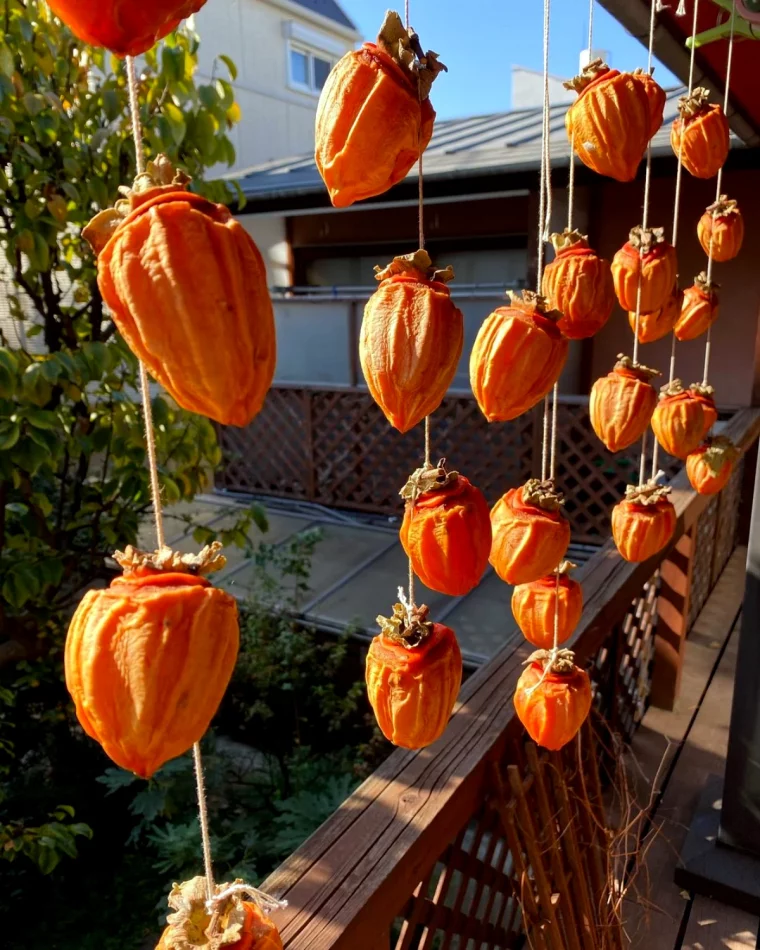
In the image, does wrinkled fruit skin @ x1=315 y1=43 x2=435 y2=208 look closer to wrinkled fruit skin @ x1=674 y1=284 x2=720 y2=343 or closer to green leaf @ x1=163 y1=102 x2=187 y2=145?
wrinkled fruit skin @ x1=674 y1=284 x2=720 y2=343

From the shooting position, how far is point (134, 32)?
0.37m

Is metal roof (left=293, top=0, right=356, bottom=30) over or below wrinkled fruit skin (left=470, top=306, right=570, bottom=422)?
over

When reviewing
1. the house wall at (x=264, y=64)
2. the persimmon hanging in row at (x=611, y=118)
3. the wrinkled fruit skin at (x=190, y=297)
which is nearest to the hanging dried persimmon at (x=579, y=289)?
the persimmon hanging in row at (x=611, y=118)

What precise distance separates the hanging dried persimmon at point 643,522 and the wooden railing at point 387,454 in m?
3.48

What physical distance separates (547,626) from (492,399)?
18.2 inches

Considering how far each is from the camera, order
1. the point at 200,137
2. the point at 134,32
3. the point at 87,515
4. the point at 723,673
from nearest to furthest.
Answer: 1. the point at 134,32
2. the point at 200,137
3. the point at 87,515
4. the point at 723,673

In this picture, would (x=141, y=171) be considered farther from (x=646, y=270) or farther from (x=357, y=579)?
(x=357, y=579)

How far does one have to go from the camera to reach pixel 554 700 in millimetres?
1075

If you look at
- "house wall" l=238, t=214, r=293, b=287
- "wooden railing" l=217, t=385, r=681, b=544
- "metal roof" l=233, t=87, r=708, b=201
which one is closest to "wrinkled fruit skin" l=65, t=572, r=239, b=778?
"metal roof" l=233, t=87, r=708, b=201

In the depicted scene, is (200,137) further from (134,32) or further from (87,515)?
(134,32)

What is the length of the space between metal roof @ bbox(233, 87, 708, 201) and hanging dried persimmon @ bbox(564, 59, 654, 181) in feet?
8.47

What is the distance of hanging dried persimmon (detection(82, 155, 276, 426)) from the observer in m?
0.38

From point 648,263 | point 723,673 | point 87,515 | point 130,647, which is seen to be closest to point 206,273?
point 130,647

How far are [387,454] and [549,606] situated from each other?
14.7 ft
